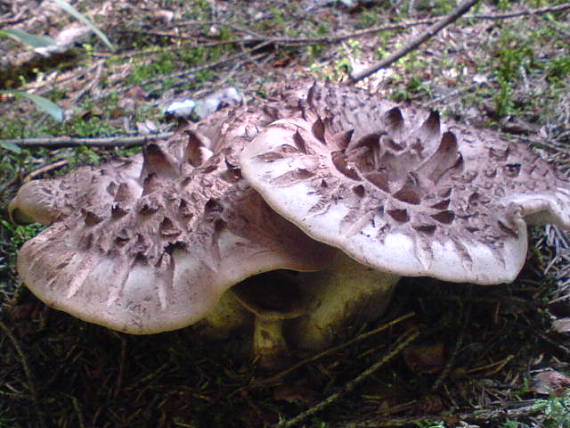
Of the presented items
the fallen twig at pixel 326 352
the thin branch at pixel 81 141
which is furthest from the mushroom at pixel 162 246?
the thin branch at pixel 81 141

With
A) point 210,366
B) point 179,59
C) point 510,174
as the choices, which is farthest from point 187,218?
point 179,59

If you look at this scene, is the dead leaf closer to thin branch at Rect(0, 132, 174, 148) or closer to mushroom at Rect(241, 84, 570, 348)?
mushroom at Rect(241, 84, 570, 348)

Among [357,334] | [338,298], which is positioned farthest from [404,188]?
[357,334]

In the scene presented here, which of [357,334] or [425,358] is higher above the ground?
[357,334]

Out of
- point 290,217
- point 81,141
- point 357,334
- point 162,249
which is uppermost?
point 290,217

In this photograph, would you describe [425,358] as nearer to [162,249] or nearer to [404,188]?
[404,188]
